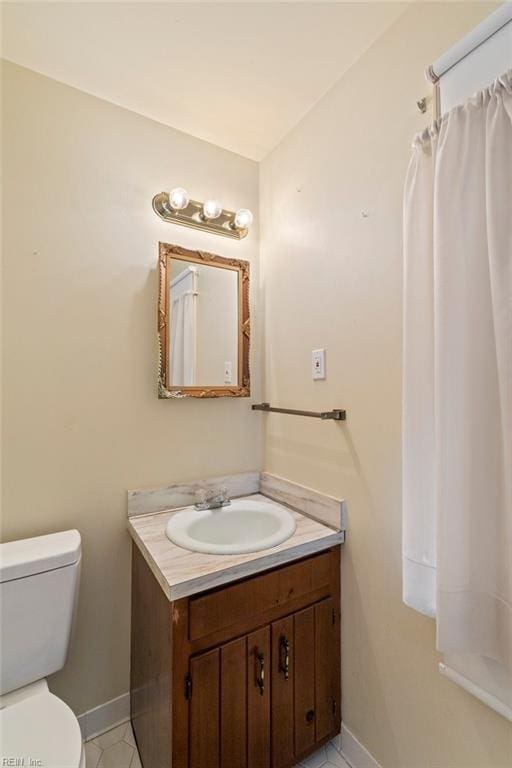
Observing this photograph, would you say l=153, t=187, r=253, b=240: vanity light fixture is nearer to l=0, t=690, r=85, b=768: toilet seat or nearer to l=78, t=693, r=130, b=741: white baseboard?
l=0, t=690, r=85, b=768: toilet seat

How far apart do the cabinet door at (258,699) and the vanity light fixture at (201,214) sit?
1.61 metres

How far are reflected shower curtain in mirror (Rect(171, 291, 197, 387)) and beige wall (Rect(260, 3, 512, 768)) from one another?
460mm

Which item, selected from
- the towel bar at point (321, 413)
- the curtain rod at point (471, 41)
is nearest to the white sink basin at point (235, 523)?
the towel bar at point (321, 413)

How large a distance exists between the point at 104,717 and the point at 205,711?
0.67 m

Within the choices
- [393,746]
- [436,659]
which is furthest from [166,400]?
[393,746]

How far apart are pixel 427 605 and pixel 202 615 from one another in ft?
2.02

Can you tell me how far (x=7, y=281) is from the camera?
1.23m

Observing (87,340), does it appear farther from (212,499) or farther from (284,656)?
(284,656)

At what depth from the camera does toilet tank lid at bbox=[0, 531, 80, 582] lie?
1036mm

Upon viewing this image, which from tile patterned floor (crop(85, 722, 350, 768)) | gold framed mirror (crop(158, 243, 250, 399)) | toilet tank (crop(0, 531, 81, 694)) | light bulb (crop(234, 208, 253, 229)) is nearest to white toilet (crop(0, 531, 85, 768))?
toilet tank (crop(0, 531, 81, 694))

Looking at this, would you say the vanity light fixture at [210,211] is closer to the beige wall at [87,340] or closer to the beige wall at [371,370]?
the beige wall at [87,340]

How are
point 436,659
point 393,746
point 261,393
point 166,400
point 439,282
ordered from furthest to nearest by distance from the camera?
point 261,393
point 166,400
point 393,746
point 436,659
point 439,282

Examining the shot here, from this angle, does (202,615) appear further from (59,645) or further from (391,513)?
(391,513)

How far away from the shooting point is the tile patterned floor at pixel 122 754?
1.24 m
